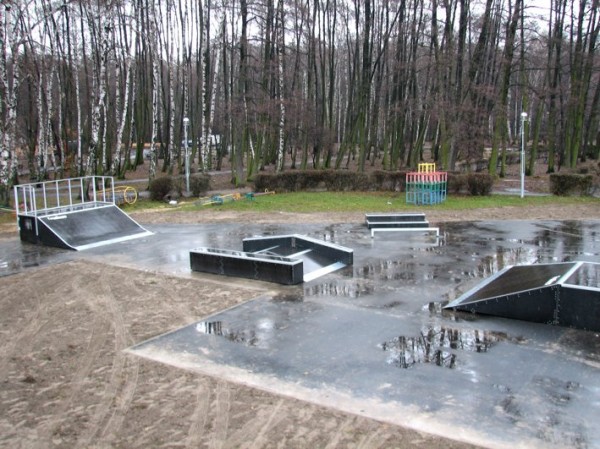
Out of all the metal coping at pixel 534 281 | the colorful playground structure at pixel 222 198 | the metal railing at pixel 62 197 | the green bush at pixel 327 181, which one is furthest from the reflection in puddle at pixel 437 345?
the green bush at pixel 327 181

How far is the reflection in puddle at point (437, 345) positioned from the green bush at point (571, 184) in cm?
1519

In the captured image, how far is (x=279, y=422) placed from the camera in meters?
4.56

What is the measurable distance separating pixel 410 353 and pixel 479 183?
613 inches

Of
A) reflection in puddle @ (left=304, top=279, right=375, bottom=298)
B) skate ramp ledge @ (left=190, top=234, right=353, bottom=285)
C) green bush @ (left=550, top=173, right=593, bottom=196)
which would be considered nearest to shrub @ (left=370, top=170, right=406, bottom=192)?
green bush @ (left=550, top=173, right=593, bottom=196)

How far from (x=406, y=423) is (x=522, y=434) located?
87 centimetres

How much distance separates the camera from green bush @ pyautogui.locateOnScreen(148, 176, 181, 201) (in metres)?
21.1

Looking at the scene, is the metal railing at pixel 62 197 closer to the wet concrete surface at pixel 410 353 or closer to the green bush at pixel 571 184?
the wet concrete surface at pixel 410 353

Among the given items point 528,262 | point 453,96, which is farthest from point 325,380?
point 453,96

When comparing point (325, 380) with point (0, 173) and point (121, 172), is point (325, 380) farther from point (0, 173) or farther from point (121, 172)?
point (121, 172)

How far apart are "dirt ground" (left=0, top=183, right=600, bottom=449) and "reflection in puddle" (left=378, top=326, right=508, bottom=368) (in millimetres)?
1451

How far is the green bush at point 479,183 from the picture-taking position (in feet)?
66.8

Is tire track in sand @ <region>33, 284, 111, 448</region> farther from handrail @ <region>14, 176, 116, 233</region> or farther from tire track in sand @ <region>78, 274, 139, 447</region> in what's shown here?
handrail @ <region>14, 176, 116, 233</region>

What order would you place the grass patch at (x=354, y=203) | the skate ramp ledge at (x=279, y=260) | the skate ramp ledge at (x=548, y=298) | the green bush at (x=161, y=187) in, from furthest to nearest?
the green bush at (x=161, y=187) → the grass patch at (x=354, y=203) → the skate ramp ledge at (x=279, y=260) → the skate ramp ledge at (x=548, y=298)

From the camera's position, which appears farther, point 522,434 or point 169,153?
point 169,153
